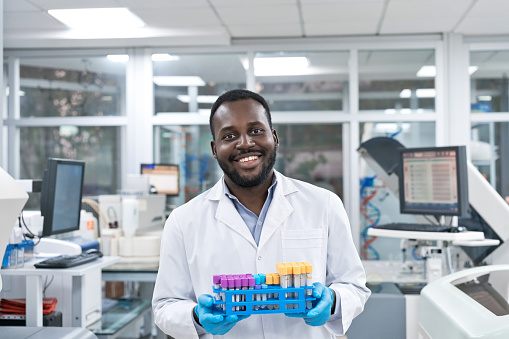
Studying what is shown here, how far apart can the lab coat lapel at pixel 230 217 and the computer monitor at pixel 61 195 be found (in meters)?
1.29

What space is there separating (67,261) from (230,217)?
129 centimetres

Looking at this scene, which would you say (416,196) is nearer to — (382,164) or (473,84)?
(382,164)

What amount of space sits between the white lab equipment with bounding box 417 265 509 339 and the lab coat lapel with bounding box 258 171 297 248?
0.55 m

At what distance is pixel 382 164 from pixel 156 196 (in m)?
1.62

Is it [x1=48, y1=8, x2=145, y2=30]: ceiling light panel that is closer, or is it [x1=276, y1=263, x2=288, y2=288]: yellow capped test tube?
[x1=276, y1=263, x2=288, y2=288]: yellow capped test tube

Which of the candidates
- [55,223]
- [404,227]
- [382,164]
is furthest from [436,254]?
[55,223]

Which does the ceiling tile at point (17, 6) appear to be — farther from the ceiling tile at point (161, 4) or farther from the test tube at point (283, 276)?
the test tube at point (283, 276)

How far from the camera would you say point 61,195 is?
8.34 ft

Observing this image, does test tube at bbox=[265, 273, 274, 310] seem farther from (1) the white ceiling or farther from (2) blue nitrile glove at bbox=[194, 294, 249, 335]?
(1) the white ceiling

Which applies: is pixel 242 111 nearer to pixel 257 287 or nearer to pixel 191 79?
pixel 257 287

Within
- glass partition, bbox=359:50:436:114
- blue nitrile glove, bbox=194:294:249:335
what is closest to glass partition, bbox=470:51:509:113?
glass partition, bbox=359:50:436:114

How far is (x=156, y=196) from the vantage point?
12.9ft

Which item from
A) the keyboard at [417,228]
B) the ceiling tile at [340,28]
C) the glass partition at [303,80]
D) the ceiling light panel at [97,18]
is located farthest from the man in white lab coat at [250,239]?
the glass partition at [303,80]

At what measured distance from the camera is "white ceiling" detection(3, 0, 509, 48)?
14.8ft
